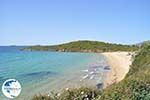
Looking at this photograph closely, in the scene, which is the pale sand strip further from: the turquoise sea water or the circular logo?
the circular logo

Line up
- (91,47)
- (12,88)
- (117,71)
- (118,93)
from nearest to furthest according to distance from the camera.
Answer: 1. (12,88)
2. (118,93)
3. (117,71)
4. (91,47)

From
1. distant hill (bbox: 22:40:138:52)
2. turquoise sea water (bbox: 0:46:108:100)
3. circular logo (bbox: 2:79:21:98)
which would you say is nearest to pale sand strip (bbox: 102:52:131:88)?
turquoise sea water (bbox: 0:46:108:100)

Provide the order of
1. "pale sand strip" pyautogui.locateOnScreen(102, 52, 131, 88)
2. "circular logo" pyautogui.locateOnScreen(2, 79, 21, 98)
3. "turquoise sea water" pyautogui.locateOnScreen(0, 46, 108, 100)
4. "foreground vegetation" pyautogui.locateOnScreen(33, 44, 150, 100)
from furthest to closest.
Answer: "pale sand strip" pyautogui.locateOnScreen(102, 52, 131, 88), "turquoise sea water" pyautogui.locateOnScreen(0, 46, 108, 100), "foreground vegetation" pyautogui.locateOnScreen(33, 44, 150, 100), "circular logo" pyautogui.locateOnScreen(2, 79, 21, 98)

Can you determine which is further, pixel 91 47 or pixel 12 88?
pixel 91 47

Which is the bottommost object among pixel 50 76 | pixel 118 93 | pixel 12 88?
pixel 50 76

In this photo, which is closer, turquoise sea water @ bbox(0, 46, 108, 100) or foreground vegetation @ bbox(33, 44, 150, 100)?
foreground vegetation @ bbox(33, 44, 150, 100)

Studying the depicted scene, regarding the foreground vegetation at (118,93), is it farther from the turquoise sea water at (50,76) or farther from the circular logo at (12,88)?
the turquoise sea water at (50,76)

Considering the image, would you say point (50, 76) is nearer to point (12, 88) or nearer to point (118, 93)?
point (118, 93)

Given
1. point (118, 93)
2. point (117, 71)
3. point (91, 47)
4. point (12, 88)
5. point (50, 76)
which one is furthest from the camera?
point (91, 47)

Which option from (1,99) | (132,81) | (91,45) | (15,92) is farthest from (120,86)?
(91,45)

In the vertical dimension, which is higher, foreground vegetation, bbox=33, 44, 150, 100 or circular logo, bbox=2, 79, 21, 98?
circular logo, bbox=2, 79, 21, 98

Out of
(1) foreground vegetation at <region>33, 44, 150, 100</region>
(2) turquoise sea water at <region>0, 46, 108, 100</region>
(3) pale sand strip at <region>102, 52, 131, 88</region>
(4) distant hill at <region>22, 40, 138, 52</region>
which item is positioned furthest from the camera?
(4) distant hill at <region>22, 40, 138, 52</region>

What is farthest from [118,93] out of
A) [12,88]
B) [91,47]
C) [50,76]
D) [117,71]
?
[91,47]

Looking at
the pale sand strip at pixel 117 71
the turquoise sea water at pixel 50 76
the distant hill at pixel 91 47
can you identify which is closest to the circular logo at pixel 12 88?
the pale sand strip at pixel 117 71
